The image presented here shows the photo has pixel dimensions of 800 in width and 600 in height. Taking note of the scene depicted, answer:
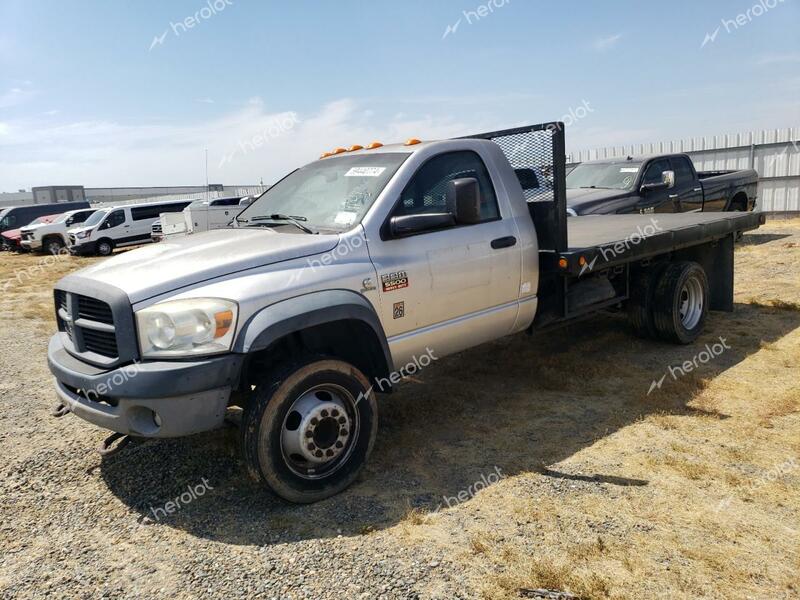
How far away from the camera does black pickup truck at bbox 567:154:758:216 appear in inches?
385

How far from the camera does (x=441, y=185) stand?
433cm

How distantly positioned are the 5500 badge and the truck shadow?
3.76 ft

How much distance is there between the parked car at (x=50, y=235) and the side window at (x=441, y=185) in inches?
886

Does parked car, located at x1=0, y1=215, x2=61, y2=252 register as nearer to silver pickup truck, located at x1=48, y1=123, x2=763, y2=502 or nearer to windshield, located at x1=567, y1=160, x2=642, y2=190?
windshield, located at x1=567, y1=160, x2=642, y2=190

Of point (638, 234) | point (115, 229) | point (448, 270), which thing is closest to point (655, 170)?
point (638, 234)

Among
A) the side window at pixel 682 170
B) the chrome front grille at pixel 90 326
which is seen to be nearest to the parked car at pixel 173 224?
the side window at pixel 682 170

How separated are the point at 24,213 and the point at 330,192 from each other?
27.2 metres

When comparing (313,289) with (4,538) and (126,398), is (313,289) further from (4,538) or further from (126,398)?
(4,538)

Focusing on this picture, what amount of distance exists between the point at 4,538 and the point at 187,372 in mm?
1444

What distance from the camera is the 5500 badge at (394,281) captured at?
3.84 meters

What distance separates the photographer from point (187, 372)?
124 inches

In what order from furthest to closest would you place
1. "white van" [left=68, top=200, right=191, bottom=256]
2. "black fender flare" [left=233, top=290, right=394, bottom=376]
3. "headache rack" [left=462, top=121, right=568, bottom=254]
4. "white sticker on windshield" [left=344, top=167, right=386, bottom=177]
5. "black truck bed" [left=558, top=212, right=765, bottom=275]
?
"white van" [left=68, top=200, right=191, bottom=256]
"black truck bed" [left=558, top=212, right=765, bottom=275]
"headache rack" [left=462, top=121, right=568, bottom=254]
"white sticker on windshield" [left=344, top=167, right=386, bottom=177]
"black fender flare" [left=233, top=290, right=394, bottom=376]

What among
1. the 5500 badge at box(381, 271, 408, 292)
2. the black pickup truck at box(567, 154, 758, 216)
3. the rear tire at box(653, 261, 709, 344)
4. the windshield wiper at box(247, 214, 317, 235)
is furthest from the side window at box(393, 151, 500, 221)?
the black pickup truck at box(567, 154, 758, 216)

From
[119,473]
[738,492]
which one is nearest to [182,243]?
[119,473]
